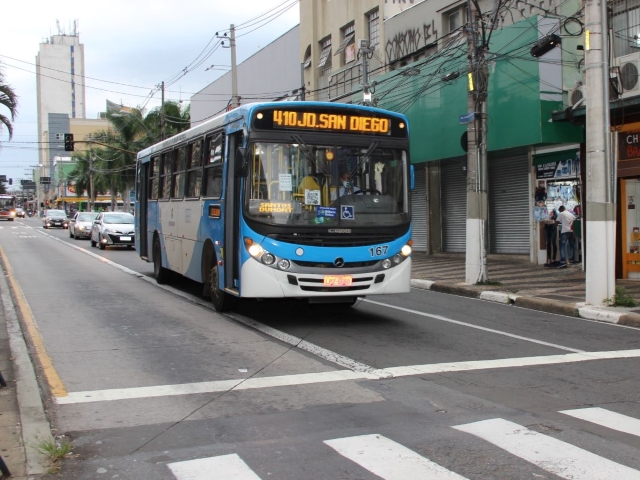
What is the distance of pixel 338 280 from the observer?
32.0 ft

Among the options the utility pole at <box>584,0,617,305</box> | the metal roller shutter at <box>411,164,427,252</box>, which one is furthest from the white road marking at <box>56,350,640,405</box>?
the metal roller shutter at <box>411,164,427,252</box>

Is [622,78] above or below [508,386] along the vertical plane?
above

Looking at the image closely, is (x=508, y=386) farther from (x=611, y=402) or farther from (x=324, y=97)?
(x=324, y=97)

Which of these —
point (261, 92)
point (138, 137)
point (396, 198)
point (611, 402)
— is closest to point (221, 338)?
point (396, 198)

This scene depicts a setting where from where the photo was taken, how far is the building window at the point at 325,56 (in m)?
31.3

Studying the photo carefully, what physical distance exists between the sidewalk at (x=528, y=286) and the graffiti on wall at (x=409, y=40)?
7.49 meters

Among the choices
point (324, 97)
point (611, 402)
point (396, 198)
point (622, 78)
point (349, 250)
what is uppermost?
point (324, 97)

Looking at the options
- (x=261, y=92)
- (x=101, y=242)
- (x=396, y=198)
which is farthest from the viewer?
(x=261, y=92)

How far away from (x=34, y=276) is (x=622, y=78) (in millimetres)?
14879

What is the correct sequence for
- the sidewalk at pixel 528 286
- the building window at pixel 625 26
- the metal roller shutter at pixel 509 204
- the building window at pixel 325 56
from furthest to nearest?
the building window at pixel 325 56, the metal roller shutter at pixel 509 204, the building window at pixel 625 26, the sidewalk at pixel 528 286

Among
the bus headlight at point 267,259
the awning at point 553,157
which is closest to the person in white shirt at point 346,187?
the bus headlight at point 267,259

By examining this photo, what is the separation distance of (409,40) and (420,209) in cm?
611

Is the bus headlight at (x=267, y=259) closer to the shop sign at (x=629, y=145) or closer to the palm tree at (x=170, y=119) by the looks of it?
the shop sign at (x=629, y=145)

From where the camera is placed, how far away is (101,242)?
28.6 metres
